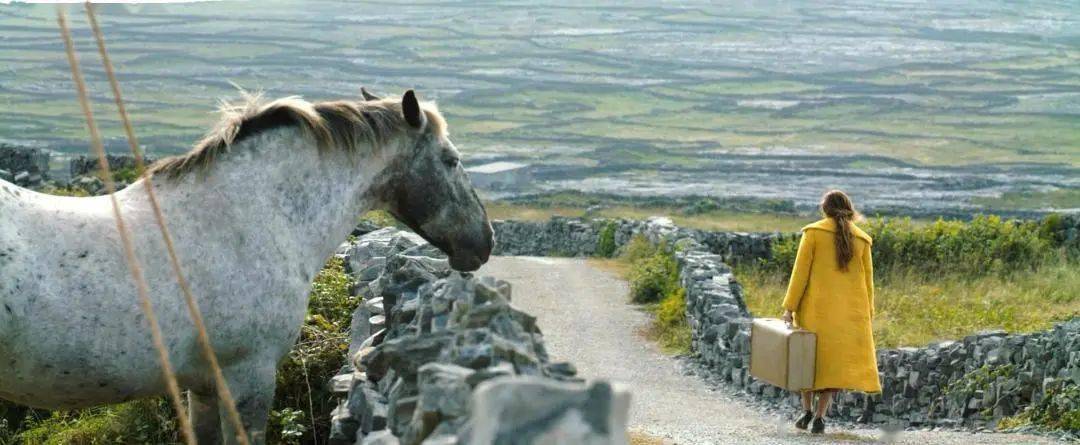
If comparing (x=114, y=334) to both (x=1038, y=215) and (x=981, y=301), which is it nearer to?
(x=981, y=301)

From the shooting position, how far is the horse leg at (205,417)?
716 cm

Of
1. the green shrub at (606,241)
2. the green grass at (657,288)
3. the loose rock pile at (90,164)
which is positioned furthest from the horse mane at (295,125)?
the green shrub at (606,241)

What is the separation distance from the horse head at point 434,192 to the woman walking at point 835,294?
15.9 feet

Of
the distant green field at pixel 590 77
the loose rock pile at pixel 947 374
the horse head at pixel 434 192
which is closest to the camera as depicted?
the horse head at pixel 434 192

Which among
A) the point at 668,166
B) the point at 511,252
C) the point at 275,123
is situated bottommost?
the point at 668,166

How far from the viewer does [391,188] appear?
775cm

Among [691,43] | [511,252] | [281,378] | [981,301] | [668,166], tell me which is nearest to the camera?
[281,378]

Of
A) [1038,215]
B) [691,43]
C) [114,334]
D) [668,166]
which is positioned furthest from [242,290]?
[691,43]

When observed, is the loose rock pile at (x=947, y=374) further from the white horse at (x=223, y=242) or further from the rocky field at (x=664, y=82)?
the rocky field at (x=664, y=82)

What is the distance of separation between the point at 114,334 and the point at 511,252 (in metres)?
32.4

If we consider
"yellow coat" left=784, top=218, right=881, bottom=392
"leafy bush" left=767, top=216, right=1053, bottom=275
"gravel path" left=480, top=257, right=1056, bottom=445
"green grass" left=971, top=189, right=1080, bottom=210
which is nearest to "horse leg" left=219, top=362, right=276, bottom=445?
"gravel path" left=480, top=257, right=1056, bottom=445

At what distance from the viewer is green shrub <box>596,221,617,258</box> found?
34.0 metres

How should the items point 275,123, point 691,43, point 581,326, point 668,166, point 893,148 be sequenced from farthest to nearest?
point 691,43 → point 893,148 → point 668,166 → point 581,326 → point 275,123

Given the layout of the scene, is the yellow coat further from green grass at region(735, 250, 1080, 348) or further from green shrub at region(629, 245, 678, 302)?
green shrub at region(629, 245, 678, 302)
